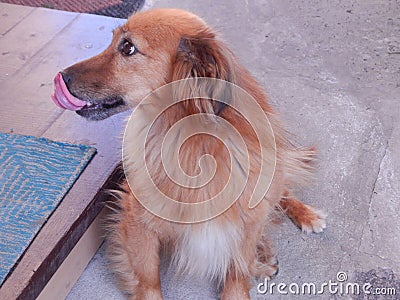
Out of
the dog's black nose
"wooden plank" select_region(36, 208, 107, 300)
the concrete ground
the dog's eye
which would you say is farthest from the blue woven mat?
the dog's eye

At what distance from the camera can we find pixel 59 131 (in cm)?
200

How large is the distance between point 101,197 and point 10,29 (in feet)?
3.59

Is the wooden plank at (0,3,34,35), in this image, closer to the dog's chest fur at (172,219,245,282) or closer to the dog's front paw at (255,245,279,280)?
the dog's chest fur at (172,219,245,282)

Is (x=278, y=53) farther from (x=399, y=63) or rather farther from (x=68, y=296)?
(x=68, y=296)

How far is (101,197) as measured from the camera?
182 cm

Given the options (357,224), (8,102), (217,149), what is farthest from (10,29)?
(357,224)

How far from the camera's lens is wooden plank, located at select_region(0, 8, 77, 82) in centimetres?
231

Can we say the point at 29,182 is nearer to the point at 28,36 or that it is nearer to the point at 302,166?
the point at 28,36

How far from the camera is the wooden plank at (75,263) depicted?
1.69m

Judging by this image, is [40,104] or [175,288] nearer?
[175,288]

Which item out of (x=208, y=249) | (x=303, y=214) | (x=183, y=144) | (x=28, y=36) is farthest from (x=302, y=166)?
(x=28, y=36)

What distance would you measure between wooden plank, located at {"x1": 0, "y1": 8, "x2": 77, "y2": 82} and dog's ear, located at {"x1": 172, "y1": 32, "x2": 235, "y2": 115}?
1.14 meters

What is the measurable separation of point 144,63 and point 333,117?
1321mm

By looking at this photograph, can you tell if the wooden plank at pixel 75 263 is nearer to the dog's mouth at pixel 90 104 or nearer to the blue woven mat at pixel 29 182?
the blue woven mat at pixel 29 182
